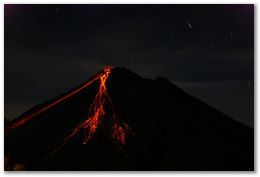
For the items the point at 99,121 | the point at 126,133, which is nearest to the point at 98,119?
the point at 99,121

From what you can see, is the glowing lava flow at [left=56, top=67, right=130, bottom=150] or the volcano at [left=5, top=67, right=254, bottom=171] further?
the glowing lava flow at [left=56, top=67, right=130, bottom=150]

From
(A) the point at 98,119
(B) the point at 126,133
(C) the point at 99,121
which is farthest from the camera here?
(A) the point at 98,119

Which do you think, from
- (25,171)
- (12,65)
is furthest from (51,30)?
(25,171)

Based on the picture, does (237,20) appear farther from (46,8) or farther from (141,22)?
(46,8)

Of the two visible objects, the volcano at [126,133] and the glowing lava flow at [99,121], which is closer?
the volcano at [126,133]

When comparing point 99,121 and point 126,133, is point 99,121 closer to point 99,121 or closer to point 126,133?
point 99,121

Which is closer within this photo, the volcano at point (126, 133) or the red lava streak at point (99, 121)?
the volcano at point (126, 133)
